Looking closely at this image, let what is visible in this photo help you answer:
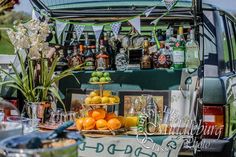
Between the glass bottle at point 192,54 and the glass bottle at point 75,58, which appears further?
the glass bottle at point 75,58

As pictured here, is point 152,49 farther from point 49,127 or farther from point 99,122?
point 49,127

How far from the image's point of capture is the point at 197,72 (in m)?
2.96

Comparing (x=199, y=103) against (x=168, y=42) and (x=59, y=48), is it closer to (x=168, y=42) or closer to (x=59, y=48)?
(x=168, y=42)

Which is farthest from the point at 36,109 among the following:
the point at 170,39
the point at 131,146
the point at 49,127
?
the point at 170,39

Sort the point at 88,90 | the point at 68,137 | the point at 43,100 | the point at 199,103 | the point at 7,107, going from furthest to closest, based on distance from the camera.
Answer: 1. the point at 88,90
2. the point at 43,100
3. the point at 199,103
4. the point at 7,107
5. the point at 68,137

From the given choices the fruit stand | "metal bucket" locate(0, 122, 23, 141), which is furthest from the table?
"metal bucket" locate(0, 122, 23, 141)

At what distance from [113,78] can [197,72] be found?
0.68 meters

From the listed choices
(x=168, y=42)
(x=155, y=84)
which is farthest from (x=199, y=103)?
(x=168, y=42)

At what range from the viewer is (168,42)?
3.49 meters

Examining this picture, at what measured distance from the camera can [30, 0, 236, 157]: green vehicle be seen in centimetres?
267

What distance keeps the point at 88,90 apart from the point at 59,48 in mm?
572

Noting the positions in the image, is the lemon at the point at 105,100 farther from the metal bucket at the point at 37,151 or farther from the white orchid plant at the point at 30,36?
the metal bucket at the point at 37,151

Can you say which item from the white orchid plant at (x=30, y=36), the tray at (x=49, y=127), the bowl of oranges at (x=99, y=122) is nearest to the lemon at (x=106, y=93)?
the bowl of oranges at (x=99, y=122)

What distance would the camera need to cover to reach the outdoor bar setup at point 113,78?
2838 millimetres
